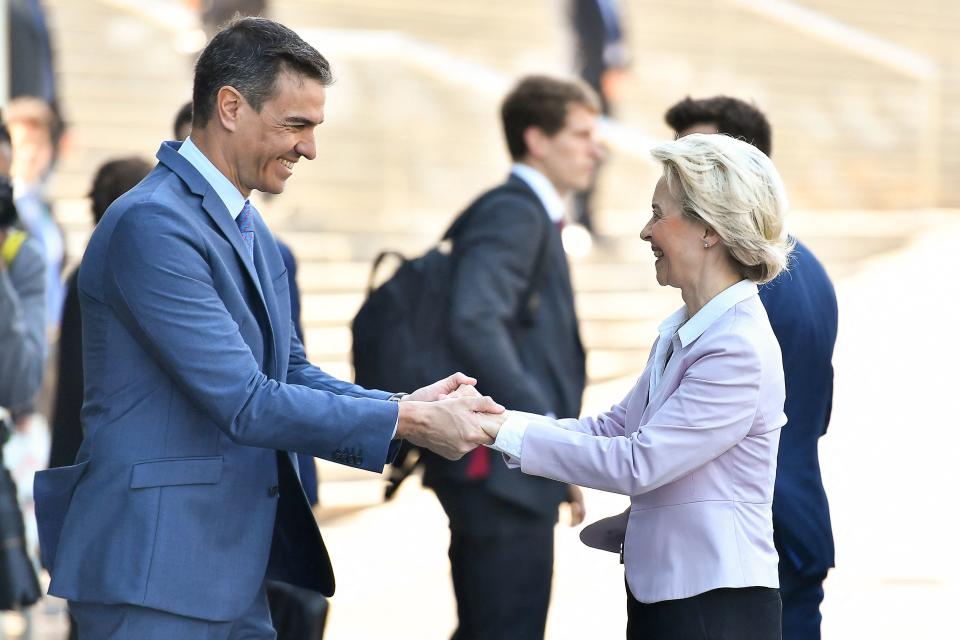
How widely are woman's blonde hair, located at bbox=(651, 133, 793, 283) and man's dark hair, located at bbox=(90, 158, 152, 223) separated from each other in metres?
1.93

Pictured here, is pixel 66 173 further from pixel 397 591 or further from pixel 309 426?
pixel 309 426

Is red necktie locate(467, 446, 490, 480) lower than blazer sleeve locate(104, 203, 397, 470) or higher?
lower

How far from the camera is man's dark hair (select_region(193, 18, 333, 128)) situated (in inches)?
108

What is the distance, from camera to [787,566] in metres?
3.43

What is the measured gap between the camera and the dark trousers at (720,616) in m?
2.72

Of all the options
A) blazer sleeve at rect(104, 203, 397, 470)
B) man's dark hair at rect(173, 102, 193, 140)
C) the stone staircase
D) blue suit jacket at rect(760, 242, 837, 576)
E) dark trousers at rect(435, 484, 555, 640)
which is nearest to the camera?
blazer sleeve at rect(104, 203, 397, 470)

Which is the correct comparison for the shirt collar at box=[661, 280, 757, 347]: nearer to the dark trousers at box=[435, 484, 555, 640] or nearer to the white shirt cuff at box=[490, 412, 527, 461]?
the white shirt cuff at box=[490, 412, 527, 461]

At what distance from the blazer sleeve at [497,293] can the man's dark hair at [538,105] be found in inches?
15.0

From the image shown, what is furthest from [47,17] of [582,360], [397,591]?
[582,360]

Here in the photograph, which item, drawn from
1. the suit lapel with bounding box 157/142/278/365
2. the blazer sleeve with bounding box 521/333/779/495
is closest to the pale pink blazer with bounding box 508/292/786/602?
the blazer sleeve with bounding box 521/333/779/495

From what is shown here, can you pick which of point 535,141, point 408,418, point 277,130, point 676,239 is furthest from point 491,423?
point 535,141

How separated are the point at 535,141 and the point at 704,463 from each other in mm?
2155

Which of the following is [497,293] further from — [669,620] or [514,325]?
[669,620]

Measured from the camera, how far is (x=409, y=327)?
4.16 meters
